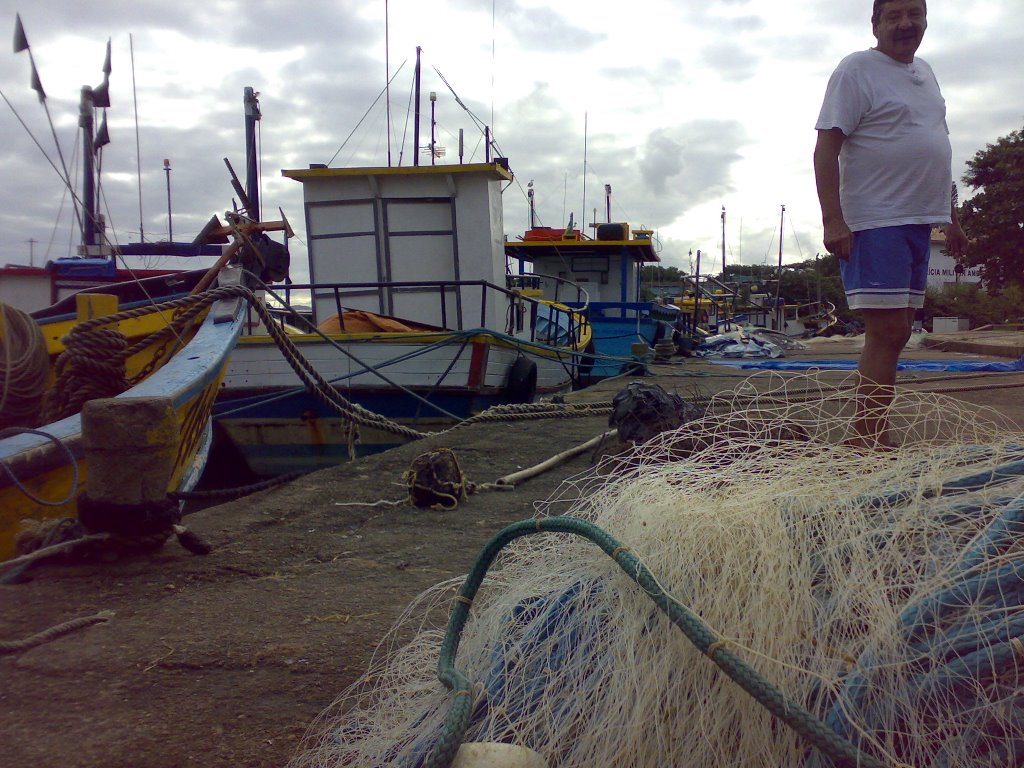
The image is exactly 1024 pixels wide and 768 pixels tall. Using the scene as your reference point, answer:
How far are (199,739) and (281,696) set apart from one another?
0.20m

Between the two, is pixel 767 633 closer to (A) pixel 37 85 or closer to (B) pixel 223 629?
(B) pixel 223 629

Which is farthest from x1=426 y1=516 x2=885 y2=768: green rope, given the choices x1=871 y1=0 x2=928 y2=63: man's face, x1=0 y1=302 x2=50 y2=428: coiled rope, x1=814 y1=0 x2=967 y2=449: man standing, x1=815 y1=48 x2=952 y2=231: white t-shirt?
x1=0 y1=302 x2=50 y2=428: coiled rope

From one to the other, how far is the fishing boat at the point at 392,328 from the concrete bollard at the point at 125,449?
2.70 meters

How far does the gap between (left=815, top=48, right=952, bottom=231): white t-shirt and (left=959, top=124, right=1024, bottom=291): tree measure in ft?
72.9

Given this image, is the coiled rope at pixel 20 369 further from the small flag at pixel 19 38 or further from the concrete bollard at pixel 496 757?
the concrete bollard at pixel 496 757

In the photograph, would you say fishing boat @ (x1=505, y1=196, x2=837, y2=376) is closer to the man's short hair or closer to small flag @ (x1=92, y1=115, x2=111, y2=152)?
small flag @ (x1=92, y1=115, x2=111, y2=152)

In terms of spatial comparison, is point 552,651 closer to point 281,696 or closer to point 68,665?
point 281,696

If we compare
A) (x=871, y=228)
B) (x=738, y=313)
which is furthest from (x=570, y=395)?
(x=738, y=313)

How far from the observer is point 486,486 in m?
3.79

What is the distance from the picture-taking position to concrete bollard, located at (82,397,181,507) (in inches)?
104

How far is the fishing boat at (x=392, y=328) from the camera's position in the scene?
6.96 meters

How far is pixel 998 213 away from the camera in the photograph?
2302 centimetres

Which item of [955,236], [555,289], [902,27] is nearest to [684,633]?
[902,27]

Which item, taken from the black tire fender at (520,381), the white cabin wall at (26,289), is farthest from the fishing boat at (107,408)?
the white cabin wall at (26,289)
